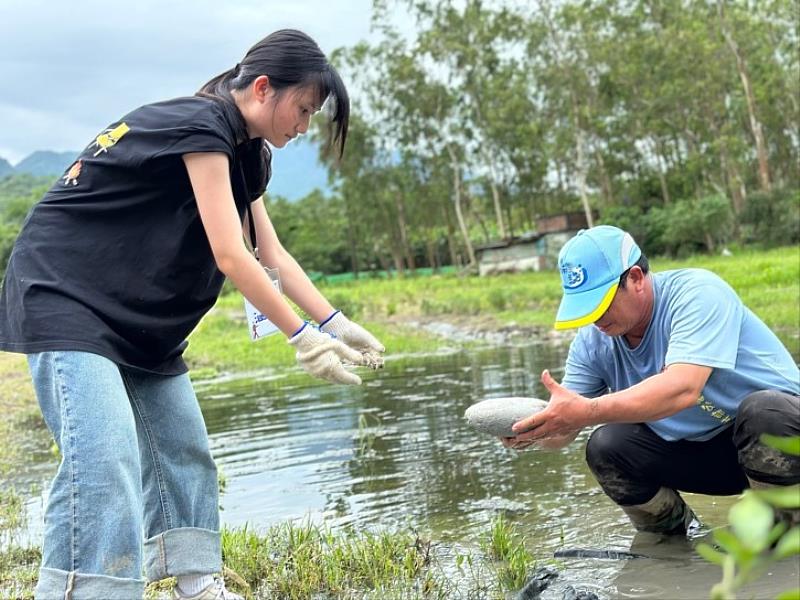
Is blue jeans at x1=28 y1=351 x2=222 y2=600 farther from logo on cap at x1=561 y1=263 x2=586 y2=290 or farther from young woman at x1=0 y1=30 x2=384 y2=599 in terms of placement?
logo on cap at x1=561 y1=263 x2=586 y2=290

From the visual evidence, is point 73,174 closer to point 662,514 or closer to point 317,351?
point 317,351

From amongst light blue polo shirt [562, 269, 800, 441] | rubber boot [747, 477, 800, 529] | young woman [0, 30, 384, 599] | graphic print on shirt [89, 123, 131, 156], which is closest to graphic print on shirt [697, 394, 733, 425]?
light blue polo shirt [562, 269, 800, 441]

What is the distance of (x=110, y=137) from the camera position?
Result: 2.68 metres

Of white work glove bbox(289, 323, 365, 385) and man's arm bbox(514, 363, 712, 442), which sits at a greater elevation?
white work glove bbox(289, 323, 365, 385)

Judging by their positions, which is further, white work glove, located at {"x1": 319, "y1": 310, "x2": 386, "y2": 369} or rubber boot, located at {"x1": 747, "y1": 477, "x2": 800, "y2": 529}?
rubber boot, located at {"x1": 747, "y1": 477, "x2": 800, "y2": 529}

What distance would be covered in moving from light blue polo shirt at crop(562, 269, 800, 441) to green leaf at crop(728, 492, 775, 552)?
101 inches

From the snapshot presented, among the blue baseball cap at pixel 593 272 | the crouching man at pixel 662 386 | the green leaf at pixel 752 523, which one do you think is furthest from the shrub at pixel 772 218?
the green leaf at pixel 752 523

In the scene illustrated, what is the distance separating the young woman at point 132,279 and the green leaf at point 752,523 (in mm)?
2096

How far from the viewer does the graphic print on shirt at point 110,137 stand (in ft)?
8.74

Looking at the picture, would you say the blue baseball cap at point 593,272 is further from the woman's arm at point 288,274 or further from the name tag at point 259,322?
the name tag at point 259,322

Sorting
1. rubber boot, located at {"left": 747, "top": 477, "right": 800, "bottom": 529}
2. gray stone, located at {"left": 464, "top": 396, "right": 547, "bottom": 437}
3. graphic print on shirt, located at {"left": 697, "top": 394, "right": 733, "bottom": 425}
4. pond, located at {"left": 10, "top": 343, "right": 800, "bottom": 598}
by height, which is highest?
gray stone, located at {"left": 464, "top": 396, "right": 547, "bottom": 437}

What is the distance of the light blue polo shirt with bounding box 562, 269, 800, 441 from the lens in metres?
3.15

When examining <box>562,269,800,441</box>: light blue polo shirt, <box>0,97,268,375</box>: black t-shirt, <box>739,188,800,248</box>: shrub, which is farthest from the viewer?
<box>739,188,800,248</box>: shrub

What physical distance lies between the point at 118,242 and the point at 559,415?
155cm
